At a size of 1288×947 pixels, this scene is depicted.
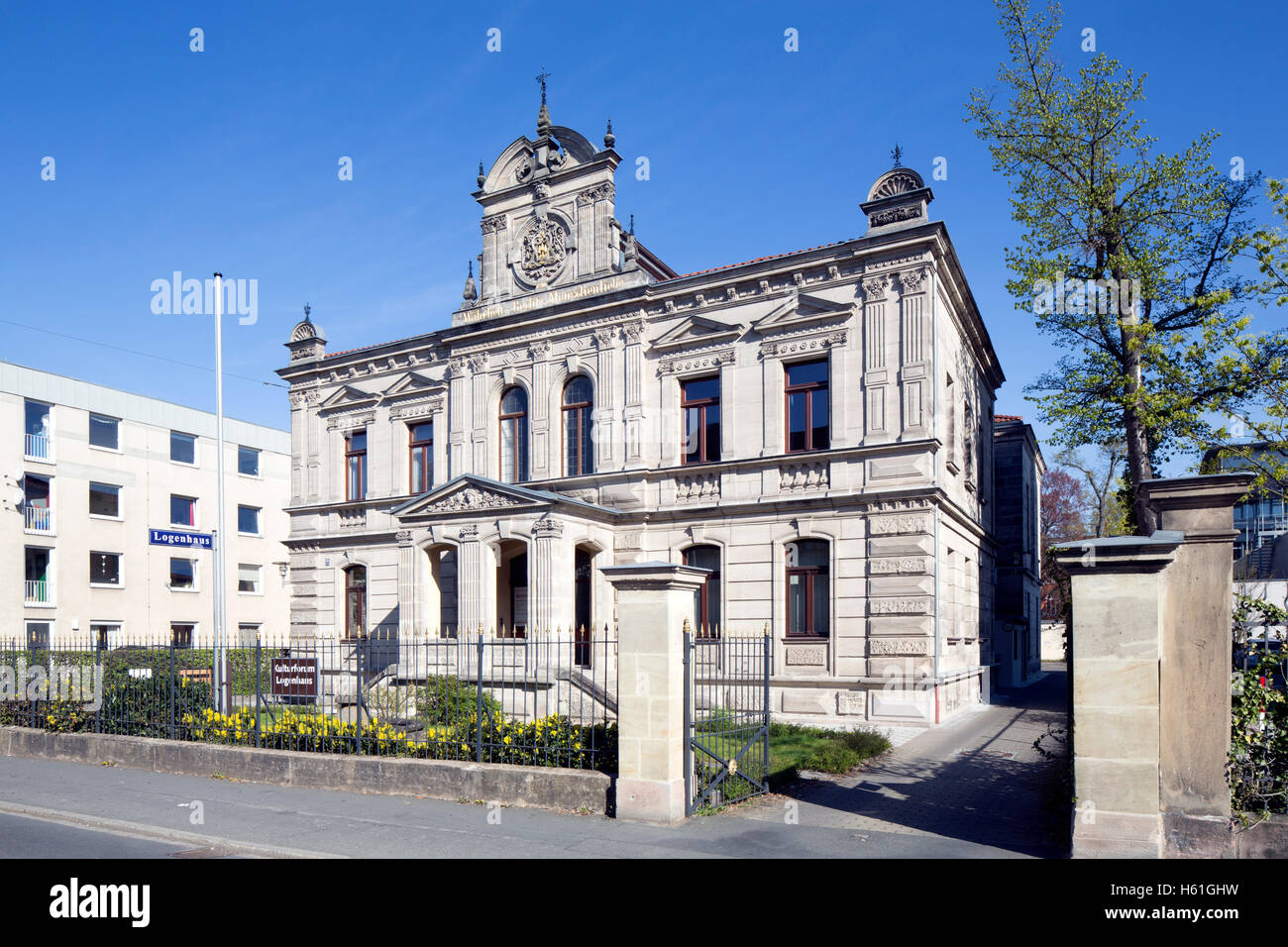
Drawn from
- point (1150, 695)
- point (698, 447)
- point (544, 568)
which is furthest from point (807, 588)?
point (1150, 695)

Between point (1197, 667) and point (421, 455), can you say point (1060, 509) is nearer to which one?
point (421, 455)

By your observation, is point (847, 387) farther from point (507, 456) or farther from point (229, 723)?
point (229, 723)

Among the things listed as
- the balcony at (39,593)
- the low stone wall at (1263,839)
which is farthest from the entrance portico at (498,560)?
the balcony at (39,593)

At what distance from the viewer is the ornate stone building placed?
20016mm

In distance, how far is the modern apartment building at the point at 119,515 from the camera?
36.9 m

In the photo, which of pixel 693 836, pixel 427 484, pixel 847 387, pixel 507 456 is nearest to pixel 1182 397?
pixel 847 387

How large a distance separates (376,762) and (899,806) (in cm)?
670

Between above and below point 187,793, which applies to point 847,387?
above

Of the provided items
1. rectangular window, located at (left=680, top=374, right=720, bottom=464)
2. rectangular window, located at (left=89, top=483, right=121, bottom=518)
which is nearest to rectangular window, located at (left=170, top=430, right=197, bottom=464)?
rectangular window, located at (left=89, top=483, right=121, bottom=518)

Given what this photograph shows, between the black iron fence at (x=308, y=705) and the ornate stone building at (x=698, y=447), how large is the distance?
334 centimetres

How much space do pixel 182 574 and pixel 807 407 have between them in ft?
110

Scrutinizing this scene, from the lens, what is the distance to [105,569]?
3966 cm

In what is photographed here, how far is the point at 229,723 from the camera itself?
14336mm

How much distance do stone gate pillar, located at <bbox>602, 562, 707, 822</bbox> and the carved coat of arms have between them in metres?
16.0
